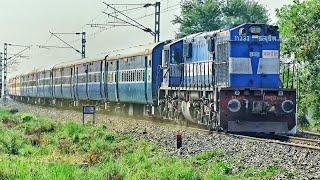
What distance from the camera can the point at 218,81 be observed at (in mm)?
19281

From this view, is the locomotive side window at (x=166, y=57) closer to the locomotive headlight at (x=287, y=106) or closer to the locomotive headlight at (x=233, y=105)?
the locomotive headlight at (x=233, y=105)

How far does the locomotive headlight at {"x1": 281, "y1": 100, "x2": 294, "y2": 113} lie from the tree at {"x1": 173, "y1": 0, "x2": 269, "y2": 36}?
125 ft

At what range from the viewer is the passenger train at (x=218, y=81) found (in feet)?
60.3

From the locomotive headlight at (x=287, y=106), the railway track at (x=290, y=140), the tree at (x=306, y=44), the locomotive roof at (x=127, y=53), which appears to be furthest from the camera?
the tree at (x=306, y=44)

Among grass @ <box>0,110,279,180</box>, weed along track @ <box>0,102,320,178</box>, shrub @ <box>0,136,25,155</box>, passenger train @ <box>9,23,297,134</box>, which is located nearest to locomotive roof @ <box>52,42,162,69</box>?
passenger train @ <box>9,23,297,134</box>

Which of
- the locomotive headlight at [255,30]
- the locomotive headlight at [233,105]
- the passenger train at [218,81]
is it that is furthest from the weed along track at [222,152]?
the locomotive headlight at [255,30]

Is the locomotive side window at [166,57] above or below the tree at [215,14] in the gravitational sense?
below

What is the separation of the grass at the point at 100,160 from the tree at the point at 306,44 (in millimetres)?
12690

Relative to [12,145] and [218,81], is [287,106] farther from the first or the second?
[12,145]

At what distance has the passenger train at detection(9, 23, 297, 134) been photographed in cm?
1839

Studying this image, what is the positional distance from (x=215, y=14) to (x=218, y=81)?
132 ft

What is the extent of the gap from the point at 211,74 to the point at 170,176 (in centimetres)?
936

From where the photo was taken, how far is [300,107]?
97.3 ft

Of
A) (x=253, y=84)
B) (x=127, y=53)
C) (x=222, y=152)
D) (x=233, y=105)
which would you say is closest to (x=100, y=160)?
(x=222, y=152)
